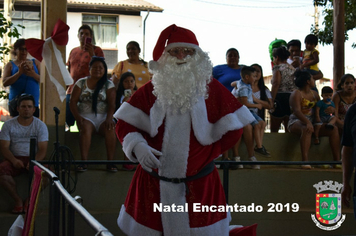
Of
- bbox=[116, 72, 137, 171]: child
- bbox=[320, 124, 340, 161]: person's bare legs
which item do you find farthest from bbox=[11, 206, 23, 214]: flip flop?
bbox=[320, 124, 340, 161]: person's bare legs

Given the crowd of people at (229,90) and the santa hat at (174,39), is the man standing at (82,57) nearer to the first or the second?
the crowd of people at (229,90)

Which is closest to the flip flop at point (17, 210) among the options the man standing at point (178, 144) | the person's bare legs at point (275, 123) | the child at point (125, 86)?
the child at point (125, 86)

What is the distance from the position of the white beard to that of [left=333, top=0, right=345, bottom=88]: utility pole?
5252 millimetres

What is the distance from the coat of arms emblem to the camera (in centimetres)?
570

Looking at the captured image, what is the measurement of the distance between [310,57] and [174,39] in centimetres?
443

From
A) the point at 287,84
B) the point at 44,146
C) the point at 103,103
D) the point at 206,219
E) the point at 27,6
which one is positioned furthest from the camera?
the point at 27,6

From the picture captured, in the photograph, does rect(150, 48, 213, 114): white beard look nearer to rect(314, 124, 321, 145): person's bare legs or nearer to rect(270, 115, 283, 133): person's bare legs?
rect(314, 124, 321, 145): person's bare legs

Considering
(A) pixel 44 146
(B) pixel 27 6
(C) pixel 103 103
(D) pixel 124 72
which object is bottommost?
(A) pixel 44 146

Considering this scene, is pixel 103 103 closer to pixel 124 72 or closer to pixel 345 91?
pixel 124 72

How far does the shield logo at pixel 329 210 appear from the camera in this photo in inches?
224

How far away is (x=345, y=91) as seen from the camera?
22.1 feet

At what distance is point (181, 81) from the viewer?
3273 millimetres

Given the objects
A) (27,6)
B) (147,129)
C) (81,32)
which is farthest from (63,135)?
(27,6)

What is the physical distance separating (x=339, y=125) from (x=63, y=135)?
12.2ft
